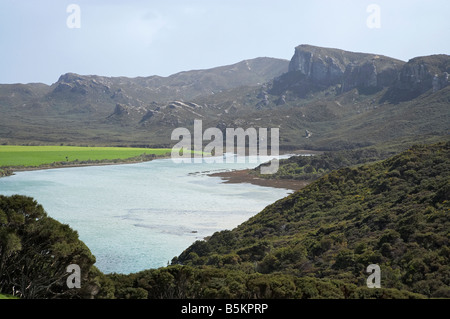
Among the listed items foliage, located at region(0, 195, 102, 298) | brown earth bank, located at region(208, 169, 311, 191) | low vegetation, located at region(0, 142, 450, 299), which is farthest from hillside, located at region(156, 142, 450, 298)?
brown earth bank, located at region(208, 169, 311, 191)

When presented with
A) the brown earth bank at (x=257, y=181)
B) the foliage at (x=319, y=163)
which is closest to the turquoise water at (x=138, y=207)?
the brown earth bank at (x=257, y=181)

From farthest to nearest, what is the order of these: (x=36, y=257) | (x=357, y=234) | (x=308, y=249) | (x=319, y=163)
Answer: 1. (x=319, y=163)
2. (x=357, y=234)
3. (x=308, y=249)
4. (x=36, y=257)

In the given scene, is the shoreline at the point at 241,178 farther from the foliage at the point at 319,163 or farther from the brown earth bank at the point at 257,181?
the foliage at the point at 319,163

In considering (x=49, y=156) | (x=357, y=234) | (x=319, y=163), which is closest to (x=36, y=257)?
(x=357, y=234)

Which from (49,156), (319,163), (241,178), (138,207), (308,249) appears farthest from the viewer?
(49,156)

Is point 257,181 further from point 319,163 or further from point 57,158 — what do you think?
point 57,158

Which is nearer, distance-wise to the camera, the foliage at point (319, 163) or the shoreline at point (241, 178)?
the shoreline at point (241, 178)
